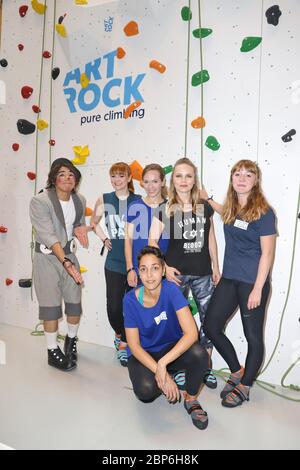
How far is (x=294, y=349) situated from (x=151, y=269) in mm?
1127

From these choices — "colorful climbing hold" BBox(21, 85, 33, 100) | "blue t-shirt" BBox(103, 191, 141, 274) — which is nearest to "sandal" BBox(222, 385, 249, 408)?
"blue t-shirt" BBox(103, 191, 141, 274)

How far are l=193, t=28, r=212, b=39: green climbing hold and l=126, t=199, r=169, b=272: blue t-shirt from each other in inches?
45.1

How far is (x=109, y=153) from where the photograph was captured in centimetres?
301

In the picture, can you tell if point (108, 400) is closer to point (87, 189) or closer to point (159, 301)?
point (159, 301)

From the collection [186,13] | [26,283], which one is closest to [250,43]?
[186,13]

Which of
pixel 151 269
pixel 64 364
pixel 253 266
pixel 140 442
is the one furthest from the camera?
pixel 64 364

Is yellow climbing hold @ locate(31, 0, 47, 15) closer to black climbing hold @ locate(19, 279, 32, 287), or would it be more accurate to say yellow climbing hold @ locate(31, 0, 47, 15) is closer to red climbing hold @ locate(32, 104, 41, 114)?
red climbing hold @ locate(32, 104, 41, 114)

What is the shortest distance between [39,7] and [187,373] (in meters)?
3.14

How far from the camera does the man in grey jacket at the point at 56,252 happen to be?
2.43m

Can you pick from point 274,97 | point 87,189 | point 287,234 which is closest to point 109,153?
point 87,189

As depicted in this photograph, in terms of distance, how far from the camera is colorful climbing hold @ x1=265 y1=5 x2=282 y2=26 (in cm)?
228

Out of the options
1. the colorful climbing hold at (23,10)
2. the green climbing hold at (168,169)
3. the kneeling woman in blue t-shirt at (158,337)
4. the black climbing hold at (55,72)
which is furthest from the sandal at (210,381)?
the colorful climbing hold at (23,10)

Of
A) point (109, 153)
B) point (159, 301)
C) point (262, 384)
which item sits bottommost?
point (262, 384)

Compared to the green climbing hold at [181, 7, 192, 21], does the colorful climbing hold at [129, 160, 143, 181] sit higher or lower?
lower
